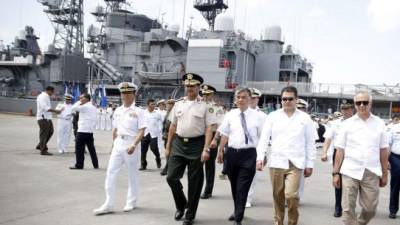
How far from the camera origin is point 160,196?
6.50 m

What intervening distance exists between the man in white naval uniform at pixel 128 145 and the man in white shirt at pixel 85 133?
3.24m

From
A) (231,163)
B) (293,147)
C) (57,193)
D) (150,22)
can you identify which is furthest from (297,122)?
(150,22)

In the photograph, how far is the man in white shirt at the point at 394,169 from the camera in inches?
236

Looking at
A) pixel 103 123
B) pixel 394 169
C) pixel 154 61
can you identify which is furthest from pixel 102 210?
pixel 154 61

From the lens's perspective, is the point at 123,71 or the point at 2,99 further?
the point at 123,71

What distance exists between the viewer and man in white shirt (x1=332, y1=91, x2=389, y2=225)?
4.18 meters

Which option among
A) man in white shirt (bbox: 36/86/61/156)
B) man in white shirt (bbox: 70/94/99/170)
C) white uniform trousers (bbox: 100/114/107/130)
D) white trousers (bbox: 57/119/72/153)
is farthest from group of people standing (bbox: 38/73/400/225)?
white uniform trousers (bbox: 100/114/107/130)

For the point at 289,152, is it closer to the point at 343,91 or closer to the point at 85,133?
the point at 85,133

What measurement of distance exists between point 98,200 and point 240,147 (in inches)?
97.1

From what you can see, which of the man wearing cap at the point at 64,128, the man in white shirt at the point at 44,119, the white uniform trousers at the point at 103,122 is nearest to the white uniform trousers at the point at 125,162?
the man in white shirt at the point at 44,119

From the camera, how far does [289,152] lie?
14.5 feet

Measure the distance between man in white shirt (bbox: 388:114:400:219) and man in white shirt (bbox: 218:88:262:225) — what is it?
2500mm

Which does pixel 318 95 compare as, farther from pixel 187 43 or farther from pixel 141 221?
pixel 141 221

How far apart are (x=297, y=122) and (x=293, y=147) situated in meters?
0.30
